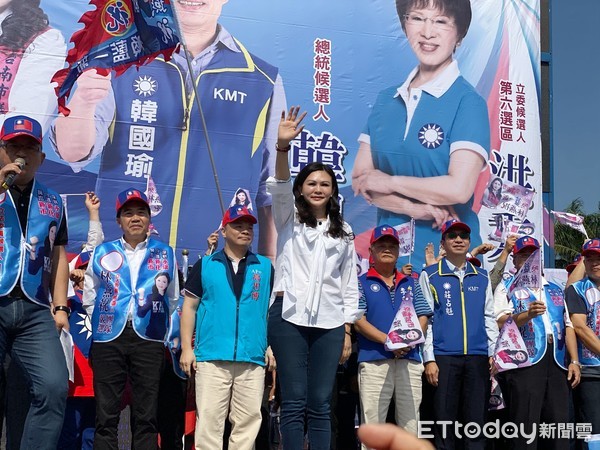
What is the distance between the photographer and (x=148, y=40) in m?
5.67

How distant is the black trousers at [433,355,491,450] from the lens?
4.49 m

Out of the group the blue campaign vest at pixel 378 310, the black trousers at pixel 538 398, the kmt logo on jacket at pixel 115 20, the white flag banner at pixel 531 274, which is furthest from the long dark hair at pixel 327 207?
the kmt logo on jacket at pixel 115 20

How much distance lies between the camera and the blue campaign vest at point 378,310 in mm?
4445

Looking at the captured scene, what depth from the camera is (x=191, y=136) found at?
6.91 m

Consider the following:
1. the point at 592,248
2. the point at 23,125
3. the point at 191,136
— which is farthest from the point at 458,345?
the point at 191,136

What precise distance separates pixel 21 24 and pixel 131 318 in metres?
3.74

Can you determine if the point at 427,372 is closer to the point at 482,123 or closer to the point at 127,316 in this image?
the point at 127,316

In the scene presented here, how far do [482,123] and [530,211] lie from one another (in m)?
1.02

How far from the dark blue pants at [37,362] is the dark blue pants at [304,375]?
955 millimetres

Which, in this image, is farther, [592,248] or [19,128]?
[592,248]

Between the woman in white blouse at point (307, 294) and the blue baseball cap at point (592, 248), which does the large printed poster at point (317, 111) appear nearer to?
the blue baseball cap at point (592, 248)

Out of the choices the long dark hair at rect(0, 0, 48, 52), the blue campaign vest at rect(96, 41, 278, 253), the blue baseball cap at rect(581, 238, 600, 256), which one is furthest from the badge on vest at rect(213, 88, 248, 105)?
the blue baseball cap at rect(581, 238, 600, 256)

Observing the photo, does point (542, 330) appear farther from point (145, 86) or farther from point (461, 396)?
point (145, 86)

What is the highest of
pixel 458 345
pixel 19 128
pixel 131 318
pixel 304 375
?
pixel 19 128
